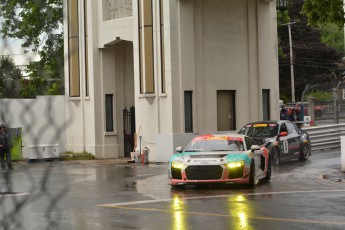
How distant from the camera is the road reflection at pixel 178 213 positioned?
12347 millimetres

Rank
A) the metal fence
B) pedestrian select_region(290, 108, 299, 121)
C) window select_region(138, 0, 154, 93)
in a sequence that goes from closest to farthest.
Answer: window select_region(138, 0, 154, 93), the metal fence, pedestrian select_region(290, 108, 299, 121)

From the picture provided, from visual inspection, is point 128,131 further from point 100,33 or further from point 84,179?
point 84,179

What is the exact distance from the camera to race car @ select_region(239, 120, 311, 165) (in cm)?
2605

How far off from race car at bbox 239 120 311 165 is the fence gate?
818 cm

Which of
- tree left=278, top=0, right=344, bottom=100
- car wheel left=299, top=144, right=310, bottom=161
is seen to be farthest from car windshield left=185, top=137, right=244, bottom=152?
tree left=278, top=0, right=344, bottom=100

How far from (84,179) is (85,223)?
9505mm

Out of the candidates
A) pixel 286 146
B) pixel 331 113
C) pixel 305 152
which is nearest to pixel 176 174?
pixel 286 146

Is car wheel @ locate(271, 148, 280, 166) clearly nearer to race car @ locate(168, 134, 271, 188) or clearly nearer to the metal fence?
race car @ locate(168, 134, 271, 188)

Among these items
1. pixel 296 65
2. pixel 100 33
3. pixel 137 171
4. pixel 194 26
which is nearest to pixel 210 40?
pixel 194 26

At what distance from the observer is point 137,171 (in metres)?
25.9

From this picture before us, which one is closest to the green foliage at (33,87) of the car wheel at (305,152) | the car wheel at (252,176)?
the car wheel at (252,176)

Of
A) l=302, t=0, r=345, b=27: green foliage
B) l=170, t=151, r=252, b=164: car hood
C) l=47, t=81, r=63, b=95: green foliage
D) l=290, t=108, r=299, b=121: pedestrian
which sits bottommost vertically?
l=170, t=151, r=252, b=164: car hood

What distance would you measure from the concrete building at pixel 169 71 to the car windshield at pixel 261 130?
3906 millimetres

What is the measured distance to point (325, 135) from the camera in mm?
34938
